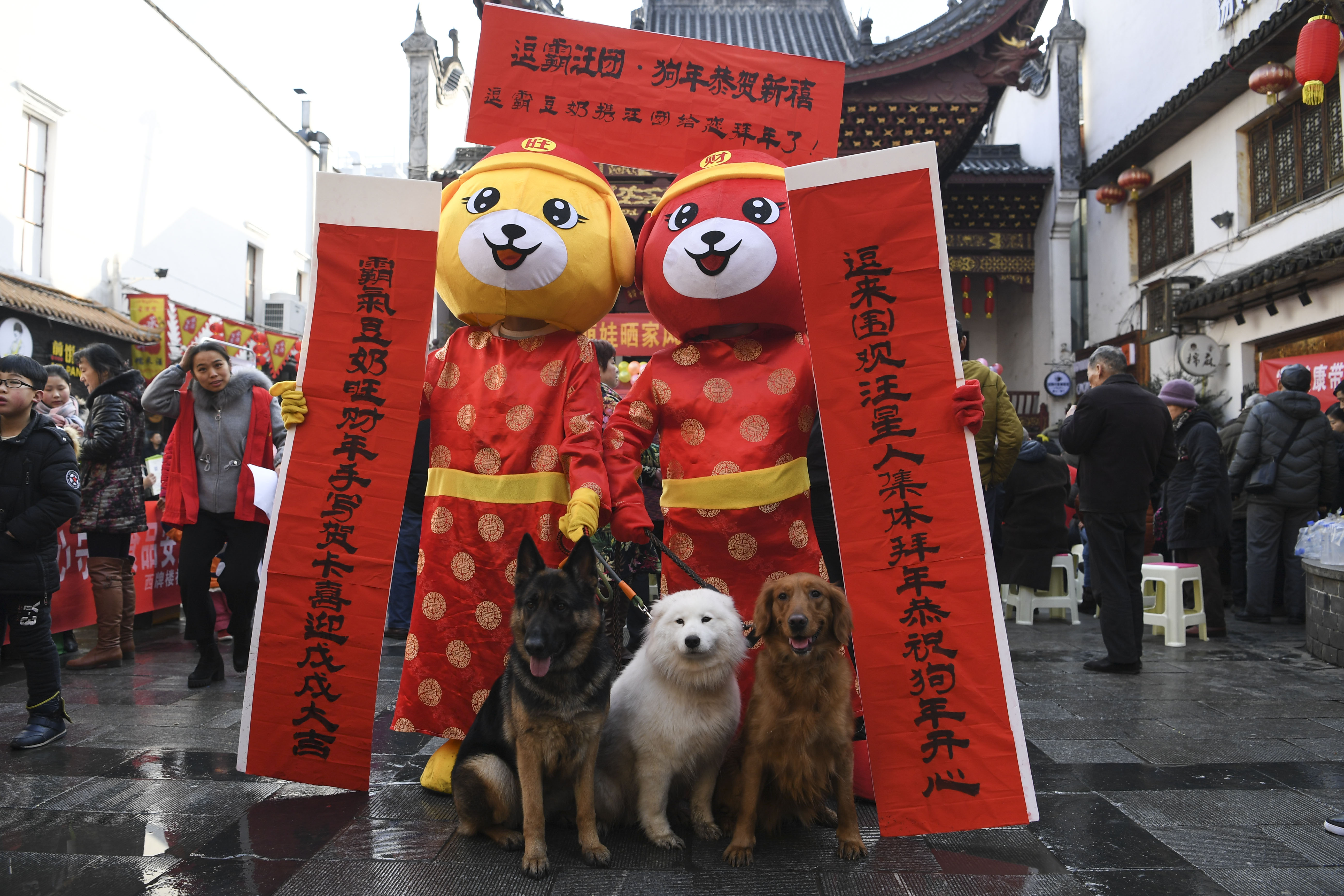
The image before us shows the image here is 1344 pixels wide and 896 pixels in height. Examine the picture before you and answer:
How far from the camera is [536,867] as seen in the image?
2752 mm

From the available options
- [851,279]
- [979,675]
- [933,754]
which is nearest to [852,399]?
[851,279]

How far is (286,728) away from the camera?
342cm

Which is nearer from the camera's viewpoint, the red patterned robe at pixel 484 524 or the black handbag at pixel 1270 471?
the red patterned robe at pixel 484 524

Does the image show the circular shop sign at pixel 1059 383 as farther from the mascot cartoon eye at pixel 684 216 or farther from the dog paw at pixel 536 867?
the dog paw at pixel 536 867

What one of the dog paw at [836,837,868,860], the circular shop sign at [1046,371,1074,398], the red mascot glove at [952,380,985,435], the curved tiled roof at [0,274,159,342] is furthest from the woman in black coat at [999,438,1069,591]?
the curved tiled roof at [0,274,159,342]

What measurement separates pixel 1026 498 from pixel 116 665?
7069 mm

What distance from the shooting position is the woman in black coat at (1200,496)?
694cm

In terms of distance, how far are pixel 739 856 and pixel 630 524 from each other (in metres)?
1.29

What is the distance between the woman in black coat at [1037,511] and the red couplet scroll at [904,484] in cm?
469

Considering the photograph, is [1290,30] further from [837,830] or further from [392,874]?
[392,874]

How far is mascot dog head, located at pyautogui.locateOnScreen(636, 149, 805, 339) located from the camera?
3578mm

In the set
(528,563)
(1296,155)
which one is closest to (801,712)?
(528,563)

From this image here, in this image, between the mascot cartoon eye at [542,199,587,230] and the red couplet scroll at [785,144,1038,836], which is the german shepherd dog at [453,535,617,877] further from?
the mascot cartoon eye at [542,199,587,230]

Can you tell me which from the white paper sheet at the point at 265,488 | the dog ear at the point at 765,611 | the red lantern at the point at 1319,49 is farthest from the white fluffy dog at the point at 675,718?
the red lantern at the point at 1319,49
